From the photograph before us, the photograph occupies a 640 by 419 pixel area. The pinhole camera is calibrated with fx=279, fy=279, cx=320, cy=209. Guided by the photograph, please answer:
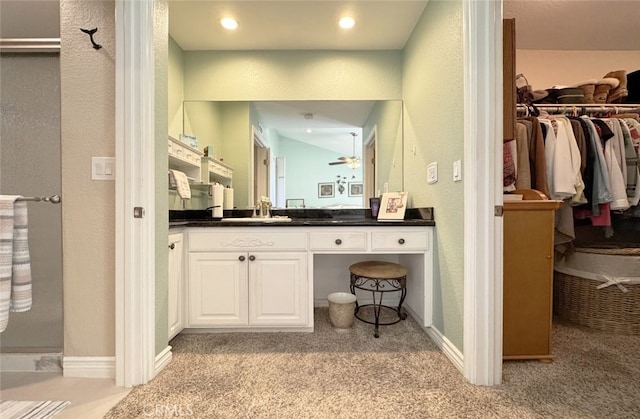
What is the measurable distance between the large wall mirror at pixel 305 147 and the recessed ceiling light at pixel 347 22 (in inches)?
22.4

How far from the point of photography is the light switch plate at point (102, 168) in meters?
1.41

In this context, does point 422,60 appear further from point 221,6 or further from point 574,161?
point 221,6

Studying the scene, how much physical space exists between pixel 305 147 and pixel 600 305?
100 inches

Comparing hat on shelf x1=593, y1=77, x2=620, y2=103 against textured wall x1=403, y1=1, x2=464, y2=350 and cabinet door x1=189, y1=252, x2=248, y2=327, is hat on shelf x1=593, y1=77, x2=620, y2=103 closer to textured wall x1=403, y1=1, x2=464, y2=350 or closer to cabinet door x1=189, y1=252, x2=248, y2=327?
textured wall x1=403, y1=1, x2=464, y2=350

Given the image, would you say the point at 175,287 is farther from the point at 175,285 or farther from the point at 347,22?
the point at 347,22

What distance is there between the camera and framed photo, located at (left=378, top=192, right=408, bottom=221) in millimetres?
2203

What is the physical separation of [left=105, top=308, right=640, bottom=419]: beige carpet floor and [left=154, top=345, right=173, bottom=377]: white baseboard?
39 millimetres

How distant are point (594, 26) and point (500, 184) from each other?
2.29 m

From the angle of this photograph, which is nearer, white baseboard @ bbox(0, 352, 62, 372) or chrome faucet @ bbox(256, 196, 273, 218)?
white baseboard @ bbox(0, 352, 62, 372)

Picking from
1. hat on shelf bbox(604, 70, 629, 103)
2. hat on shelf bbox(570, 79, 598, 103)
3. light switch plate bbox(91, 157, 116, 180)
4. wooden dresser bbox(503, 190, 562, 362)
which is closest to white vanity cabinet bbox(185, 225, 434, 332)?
wooden dresser bbox(503, 190, 562, 362)

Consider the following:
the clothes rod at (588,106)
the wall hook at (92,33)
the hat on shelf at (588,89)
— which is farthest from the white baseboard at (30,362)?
the hat on shelf at (588,89)

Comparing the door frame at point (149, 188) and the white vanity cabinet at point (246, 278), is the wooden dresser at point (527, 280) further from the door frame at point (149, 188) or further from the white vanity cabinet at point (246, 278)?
the white vanity cabinet at point (246, 278)

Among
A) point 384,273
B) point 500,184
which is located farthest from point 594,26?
point 384,273

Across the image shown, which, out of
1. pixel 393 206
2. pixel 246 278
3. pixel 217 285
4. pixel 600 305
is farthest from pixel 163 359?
pixel 600 305
